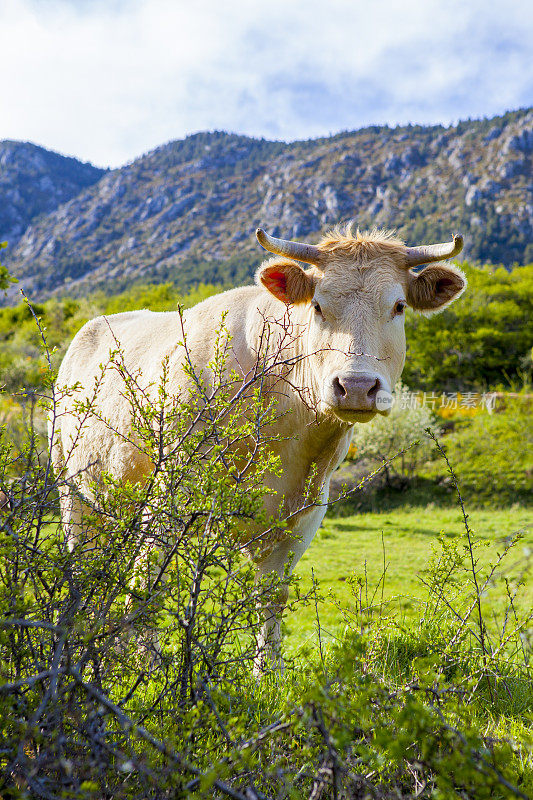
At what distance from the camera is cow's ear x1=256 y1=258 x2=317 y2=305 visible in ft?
11.2

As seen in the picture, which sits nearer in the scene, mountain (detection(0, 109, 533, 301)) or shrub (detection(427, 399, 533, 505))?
shrub (detection(427, 399, 533, 505))

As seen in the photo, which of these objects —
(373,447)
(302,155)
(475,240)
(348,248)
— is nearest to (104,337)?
(348,248)

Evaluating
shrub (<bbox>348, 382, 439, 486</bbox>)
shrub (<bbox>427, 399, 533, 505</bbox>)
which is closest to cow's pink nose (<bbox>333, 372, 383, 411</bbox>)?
shrub (<bbox>427, 399, 533, 505</bbox>)

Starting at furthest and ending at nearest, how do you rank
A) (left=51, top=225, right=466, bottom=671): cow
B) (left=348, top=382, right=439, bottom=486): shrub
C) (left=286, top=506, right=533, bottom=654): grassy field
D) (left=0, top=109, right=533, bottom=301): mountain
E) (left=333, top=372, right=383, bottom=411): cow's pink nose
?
1. (left=0, top=109, right=533, bottom=301): mountain
2. (left=348, top=382, right=439, bottom=486): shrub
3. (left=286, top=506, right=533, bottom=654): grassy field
4. (left=51, top=225, right=466, bottom=671): cow
5. (left=333, top=372, right=383, bottom=411): cow's pink nose

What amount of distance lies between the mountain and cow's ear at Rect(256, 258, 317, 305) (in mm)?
112066

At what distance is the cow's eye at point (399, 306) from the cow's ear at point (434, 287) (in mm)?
208

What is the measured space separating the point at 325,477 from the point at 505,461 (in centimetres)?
1764

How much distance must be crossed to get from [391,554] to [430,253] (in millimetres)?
8974

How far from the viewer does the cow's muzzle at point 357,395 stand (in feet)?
8.80

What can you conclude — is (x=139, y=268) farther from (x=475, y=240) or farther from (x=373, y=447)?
(x=373, y=447)

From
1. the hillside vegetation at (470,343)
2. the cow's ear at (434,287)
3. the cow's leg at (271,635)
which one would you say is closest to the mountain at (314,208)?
the hillside vegetation at (470,343)

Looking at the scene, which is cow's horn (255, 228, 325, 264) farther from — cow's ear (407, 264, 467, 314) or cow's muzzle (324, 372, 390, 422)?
cow's muzzle (324, 372, 390, 422)

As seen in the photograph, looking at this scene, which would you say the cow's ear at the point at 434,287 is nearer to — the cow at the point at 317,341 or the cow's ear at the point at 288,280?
the cow at the point at 317,341

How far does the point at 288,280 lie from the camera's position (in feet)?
11.4
